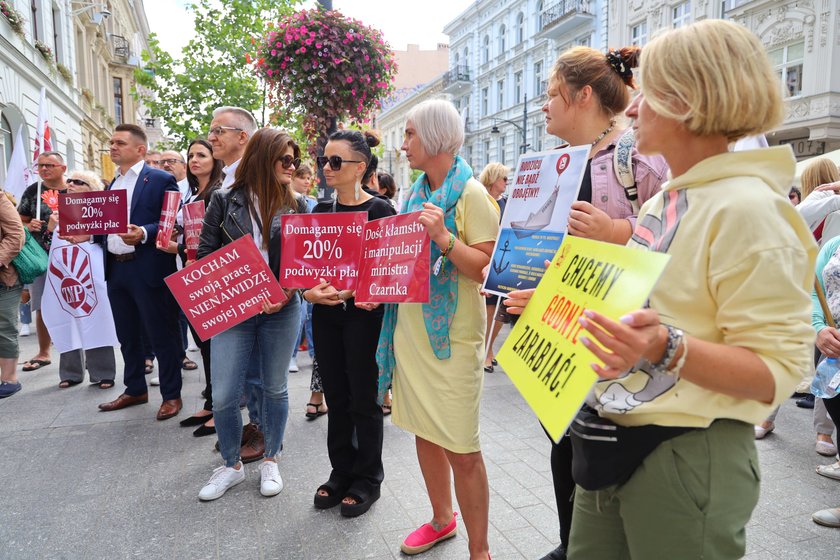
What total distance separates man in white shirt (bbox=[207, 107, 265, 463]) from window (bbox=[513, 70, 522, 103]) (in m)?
→ 31.4

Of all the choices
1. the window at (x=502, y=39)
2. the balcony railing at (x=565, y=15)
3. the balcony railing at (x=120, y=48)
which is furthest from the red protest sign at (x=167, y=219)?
the balcony railing at (x=120, y=48)

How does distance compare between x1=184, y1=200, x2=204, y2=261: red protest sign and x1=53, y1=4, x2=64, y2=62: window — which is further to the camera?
x1=53, y1=4, x2=64, y2=62: window

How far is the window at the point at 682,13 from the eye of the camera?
20734 mm

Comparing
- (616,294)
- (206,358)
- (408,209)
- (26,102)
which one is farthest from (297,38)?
(26,102)

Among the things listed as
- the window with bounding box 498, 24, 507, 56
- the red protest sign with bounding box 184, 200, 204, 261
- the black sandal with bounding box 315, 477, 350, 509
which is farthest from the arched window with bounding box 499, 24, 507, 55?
the black sandal with bounding box 315, 477, 350, 509

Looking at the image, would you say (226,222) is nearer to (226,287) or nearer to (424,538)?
(226,287)

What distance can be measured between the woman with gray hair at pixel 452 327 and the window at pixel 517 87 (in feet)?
107

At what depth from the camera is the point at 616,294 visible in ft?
3.78

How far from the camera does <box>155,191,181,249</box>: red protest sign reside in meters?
4.33

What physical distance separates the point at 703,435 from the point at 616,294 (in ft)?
1.31

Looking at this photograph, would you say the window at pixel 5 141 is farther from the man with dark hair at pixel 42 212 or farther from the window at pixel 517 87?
the window at pixel 517 87

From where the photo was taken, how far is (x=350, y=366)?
310 cm

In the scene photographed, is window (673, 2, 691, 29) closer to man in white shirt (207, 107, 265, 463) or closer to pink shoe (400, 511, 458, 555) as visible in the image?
man in white shirt (207, 107, 265, 463)

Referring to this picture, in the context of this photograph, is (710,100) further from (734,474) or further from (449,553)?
(449,553)
